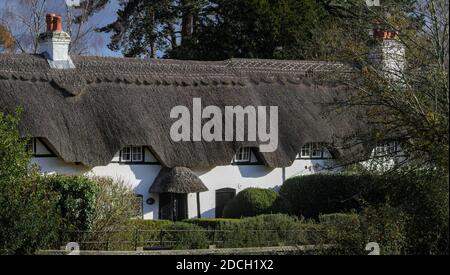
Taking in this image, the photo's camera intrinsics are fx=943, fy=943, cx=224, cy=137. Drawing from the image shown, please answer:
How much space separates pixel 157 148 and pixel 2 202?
11614mm

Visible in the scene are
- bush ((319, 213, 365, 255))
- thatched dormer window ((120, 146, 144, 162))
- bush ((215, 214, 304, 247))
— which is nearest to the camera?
bush ((319, 213, 365, 255))

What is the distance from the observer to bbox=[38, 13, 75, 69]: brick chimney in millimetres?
33312

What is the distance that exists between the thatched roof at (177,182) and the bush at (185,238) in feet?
21.6

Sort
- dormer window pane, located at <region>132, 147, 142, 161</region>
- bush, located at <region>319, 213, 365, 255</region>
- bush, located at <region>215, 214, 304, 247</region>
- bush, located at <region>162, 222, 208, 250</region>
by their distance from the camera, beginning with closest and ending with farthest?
bush, located at <region>319, 213, 365, 255</region>
bush, located at <region>162, 222, 208, 250</region>
bush, located at <region>215, 214, 304, 247</region>
dormer window pane, located at <region>132, 147, 142, 161</region>

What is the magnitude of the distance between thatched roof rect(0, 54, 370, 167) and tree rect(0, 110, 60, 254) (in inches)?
217

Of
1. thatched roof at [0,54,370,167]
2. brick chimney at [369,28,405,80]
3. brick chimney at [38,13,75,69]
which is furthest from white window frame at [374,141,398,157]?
brick chimney at [38,13,75,69]

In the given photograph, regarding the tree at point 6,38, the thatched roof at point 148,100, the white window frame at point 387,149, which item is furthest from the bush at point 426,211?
the tree at point 6,38

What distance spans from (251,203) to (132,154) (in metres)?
4.43

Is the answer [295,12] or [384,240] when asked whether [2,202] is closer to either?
[384,240]

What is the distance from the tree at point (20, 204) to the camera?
19531mm

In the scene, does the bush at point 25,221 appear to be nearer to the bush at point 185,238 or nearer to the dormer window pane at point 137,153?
the bush at point 185,238

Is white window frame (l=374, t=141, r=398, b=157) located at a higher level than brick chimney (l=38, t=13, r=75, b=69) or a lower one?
lower

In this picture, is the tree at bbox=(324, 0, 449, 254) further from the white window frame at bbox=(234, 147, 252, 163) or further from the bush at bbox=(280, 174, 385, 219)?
the white window frame at bbox=(234, 147, 252, 163)

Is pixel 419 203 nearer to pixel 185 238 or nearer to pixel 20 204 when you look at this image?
pixel 185 238
